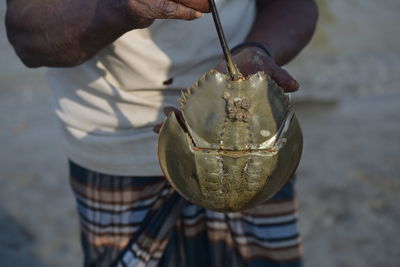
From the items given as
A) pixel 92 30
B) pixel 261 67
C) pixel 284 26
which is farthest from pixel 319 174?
pixel 92 30

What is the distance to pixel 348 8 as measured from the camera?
9.79 meters

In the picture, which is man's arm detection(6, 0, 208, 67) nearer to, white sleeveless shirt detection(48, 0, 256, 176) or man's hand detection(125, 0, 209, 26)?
man's hand detection(125, 0, 209, 26)

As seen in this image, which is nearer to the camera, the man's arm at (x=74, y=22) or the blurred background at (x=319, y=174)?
the man's arm at (x=74, y=22)

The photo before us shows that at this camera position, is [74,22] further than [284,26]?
No

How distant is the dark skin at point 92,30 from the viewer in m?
1.12

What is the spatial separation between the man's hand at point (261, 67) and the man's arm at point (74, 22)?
0.60 ft

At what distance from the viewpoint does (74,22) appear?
1.27 m

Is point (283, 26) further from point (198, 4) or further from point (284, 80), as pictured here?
point (198, 4)

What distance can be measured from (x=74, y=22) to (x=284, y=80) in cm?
51

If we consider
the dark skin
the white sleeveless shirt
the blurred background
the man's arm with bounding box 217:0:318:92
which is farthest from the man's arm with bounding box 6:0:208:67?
the blurred background

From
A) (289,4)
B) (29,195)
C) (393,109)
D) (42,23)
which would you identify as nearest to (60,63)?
(42,23)

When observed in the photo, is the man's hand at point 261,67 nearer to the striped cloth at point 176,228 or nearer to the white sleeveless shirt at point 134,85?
the white sleeveless shirt at point 134,85

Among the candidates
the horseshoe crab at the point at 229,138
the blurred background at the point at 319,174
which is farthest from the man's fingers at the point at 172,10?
the blurred background at the point at 319,174

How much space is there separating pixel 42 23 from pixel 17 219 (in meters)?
2.39
